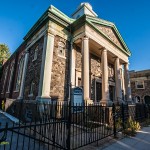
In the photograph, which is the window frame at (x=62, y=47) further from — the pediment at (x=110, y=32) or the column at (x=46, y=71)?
the pediment at (x=110, y=32)

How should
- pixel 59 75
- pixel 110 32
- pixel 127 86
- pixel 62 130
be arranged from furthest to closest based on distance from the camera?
pixel 127 86 < pixel 110 32 < pixel 59 75 < pixel 62 130

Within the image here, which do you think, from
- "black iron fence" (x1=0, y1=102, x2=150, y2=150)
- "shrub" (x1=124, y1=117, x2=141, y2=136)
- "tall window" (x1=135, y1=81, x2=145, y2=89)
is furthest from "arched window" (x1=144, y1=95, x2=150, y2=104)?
"black iron fence" (x1=0, y1=102, x2=150, y2=150)

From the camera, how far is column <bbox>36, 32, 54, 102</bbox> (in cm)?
918

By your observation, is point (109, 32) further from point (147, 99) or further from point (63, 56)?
point (147, 99)

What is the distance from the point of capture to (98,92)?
1475cm

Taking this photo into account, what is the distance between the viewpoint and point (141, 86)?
2852cm

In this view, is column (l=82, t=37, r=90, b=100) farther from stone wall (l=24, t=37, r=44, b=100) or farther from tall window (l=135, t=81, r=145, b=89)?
tall window (l=135, t=81, r=145, b=89)

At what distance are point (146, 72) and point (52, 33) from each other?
25.0 metres

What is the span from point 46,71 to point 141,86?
83.8 feet

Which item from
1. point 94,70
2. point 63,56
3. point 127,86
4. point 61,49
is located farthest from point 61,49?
point 127,86

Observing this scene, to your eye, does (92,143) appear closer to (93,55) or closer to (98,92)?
(98,92)

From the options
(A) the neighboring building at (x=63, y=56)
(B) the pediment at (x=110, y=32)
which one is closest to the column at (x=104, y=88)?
(A) the neighboring building at (x=63, y=56)

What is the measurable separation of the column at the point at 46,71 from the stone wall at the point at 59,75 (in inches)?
26.3

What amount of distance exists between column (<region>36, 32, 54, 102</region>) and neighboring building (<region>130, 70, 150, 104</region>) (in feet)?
81.3
